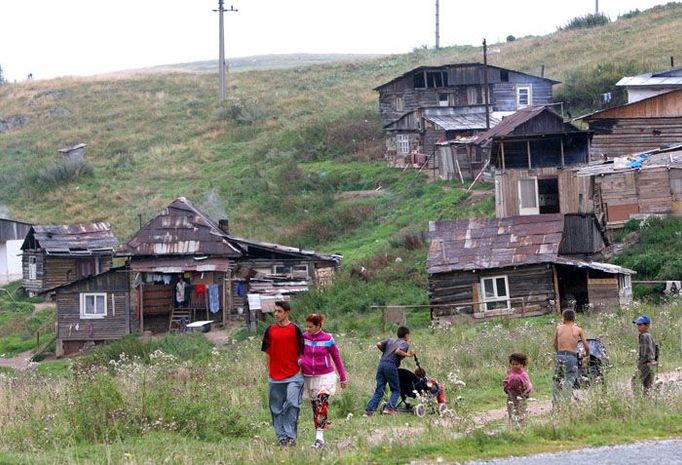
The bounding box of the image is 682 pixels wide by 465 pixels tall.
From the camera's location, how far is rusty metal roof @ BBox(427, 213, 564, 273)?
108 feet

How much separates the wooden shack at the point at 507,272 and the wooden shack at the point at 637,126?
10264 mm

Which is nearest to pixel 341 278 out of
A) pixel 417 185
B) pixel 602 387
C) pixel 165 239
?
pixel 165 239

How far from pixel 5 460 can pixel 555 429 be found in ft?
17.6

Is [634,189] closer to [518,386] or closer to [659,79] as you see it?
[659,79]

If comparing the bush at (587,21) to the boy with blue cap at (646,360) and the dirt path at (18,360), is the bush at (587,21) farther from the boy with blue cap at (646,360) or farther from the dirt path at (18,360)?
the boy with blue cap at (646,360)

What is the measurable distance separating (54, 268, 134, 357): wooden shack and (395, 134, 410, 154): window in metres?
21.6

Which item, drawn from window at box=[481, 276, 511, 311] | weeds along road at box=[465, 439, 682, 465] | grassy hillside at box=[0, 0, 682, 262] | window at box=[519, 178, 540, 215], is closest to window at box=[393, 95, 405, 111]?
grassy hillside at box=[0, 0, 682, 262]

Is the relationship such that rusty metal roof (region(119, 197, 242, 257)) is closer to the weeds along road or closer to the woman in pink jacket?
the woman in pink jacket

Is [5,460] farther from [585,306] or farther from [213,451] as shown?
[585,306]

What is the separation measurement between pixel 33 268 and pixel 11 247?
4.30 m

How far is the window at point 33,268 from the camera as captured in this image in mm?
49906

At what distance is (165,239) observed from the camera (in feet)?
135

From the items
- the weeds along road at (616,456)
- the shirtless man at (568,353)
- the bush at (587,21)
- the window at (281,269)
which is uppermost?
the bush at (587,21)

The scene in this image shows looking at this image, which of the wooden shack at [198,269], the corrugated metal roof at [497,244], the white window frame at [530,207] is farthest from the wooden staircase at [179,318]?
the white window frame at [530,207]
